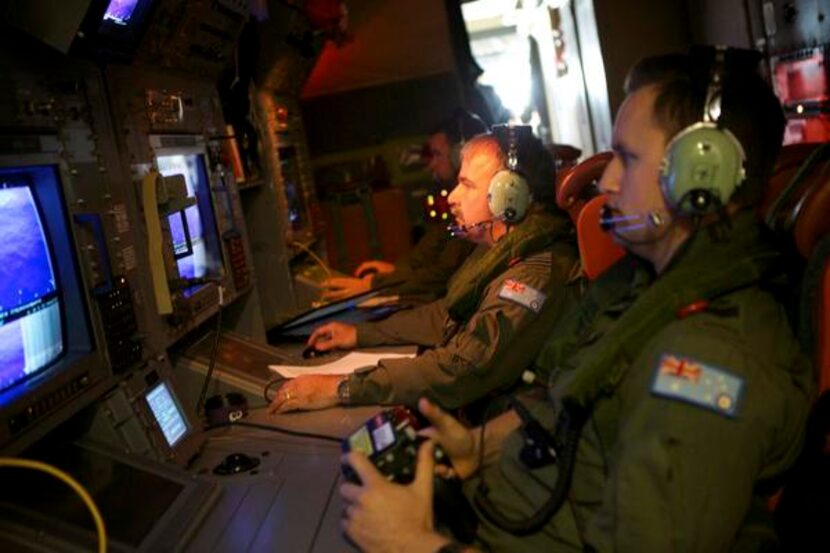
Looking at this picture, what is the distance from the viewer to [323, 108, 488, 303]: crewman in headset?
3.41 m

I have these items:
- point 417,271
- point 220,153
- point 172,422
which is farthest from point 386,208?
point 172,422

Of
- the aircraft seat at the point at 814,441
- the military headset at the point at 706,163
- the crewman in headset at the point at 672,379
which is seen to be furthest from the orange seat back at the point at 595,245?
the military headset at the point at 706,163

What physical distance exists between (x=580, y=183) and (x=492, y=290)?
0.41 m

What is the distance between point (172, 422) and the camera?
1721 millimetres

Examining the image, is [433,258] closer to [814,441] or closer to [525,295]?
[525,295]

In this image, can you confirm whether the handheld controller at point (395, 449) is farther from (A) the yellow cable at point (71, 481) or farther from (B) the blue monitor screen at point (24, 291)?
(B) the blue monitor screen at point (24, 291)

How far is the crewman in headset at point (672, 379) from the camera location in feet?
3.11

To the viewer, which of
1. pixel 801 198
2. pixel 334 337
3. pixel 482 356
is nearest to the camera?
pixel 801 198

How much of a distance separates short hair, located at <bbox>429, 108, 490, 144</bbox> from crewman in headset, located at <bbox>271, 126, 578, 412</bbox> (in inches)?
56.9

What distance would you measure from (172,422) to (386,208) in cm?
273

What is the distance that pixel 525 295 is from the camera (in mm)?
2014

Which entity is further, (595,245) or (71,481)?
(595,245)

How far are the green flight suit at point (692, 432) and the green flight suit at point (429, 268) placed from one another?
2.12m

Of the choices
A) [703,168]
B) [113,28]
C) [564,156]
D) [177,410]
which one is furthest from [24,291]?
[564,156]
